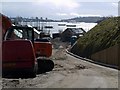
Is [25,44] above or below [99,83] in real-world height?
above

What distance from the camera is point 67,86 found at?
1495 cm

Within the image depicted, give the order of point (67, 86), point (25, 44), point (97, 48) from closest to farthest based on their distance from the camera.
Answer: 1. point (67, 86)
2. point (25, 44)
3. point (97, 48)

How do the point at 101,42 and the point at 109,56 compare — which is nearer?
the point at 109,56

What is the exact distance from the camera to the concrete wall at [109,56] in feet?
96.9

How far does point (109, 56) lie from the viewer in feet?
102

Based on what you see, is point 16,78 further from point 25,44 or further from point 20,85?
point 20,85

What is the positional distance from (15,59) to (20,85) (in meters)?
2.91

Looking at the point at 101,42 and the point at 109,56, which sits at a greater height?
the point at 101,42

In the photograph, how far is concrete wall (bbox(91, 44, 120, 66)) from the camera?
96.9ft

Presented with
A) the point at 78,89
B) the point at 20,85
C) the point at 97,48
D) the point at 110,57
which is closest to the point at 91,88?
the point at 78,89

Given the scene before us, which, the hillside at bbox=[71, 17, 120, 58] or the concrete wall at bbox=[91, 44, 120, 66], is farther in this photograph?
the hillside at bbox=[71, 17, 120, 58]

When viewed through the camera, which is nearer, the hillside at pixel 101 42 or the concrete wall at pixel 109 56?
the concrete wall at pixel 109 56

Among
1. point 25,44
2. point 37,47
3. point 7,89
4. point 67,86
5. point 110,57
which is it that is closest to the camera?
point 7,89

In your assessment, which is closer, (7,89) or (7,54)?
(7,89)
